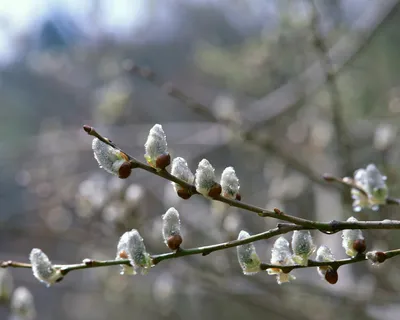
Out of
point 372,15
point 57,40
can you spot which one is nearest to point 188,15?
point 57,40

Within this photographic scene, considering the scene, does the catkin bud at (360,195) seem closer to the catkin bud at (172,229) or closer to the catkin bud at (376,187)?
the catkin bud at (376,187)

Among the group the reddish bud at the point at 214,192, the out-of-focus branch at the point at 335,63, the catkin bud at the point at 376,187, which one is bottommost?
the reddish bud at the point at 214,192

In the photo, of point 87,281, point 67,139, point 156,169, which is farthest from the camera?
point 67,139

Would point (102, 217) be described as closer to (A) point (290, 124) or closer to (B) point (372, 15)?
(B) point (372, 15)

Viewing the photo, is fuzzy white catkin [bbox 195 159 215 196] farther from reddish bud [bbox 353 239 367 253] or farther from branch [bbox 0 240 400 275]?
reddish bud [bbox 353 239 367 253]

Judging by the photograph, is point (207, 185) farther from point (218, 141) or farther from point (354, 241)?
point (218, 141)

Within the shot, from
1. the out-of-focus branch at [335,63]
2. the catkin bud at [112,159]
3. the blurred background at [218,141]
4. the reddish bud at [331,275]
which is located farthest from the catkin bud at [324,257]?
the out-of-focus branch at [335,63]

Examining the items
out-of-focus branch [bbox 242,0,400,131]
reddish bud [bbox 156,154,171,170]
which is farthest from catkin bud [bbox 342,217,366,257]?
out-of-focus branch [bbox 242,0,400,131]
